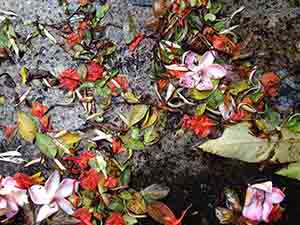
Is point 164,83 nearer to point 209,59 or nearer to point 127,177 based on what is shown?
point 209,59

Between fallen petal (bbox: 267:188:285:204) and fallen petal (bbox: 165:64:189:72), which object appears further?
fallen petal (bbox: 165:64:189:72)

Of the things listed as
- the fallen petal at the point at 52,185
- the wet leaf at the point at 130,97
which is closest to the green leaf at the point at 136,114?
the wet leaf at the point at 130,97

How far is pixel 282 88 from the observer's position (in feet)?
4.88

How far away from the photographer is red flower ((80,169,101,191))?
4.81ft

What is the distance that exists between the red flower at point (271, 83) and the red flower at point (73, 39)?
0.48 metres

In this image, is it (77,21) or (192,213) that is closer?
(192,213)

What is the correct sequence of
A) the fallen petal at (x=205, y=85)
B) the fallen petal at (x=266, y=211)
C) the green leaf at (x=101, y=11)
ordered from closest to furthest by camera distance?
the fallen petal at (x=266, y=211), the fallen petal at (x=205, y=85), the green leaf at (x=101, y=11)

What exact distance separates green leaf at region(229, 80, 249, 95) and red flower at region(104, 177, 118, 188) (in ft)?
1.17

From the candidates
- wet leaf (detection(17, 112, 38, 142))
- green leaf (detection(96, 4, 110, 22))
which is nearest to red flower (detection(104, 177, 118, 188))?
wet leaf (detection(17, 112, 38, 142))

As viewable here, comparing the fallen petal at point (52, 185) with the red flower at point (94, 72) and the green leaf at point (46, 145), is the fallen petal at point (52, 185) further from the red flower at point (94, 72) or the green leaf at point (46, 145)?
the red flower at point (94, 72)

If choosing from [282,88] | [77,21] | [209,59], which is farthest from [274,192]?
[77,21]

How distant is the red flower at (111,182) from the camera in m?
1.46

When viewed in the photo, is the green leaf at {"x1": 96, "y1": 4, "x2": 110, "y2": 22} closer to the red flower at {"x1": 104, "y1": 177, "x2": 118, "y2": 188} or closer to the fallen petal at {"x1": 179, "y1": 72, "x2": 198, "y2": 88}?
the fallen petal at {"x1": 179, "y1": 72, "x2": 198, "y2": 88}

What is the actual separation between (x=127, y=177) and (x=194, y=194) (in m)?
0.17
